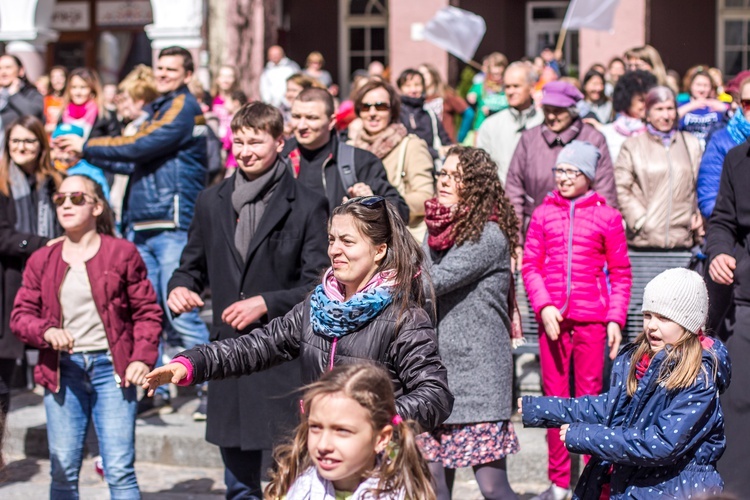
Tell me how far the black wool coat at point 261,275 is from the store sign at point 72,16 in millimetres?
16689

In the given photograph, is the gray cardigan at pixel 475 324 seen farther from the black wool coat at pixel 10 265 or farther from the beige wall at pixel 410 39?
the beige wall at pixel 410 39

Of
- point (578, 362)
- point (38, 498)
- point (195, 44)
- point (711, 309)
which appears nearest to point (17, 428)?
point (38, 498)

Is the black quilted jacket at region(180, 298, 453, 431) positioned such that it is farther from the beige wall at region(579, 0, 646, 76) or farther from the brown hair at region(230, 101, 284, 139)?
the beige wall at region(579, 0, 646, 76)

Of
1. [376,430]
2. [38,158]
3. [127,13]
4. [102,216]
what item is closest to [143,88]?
[38,158]

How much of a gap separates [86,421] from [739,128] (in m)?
3.46

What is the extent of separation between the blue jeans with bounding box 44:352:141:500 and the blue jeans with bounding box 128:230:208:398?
135cm

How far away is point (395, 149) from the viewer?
666cm

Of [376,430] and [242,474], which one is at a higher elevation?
[376,430]

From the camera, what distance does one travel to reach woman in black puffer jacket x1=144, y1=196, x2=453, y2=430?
12.5 feet

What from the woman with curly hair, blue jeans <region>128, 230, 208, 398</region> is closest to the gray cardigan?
the woman with curly hair

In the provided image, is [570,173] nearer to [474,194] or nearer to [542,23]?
[474,194]

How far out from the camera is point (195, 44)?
1653cm

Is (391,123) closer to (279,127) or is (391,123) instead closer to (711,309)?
(279,127)

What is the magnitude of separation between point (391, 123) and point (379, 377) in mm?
3621
